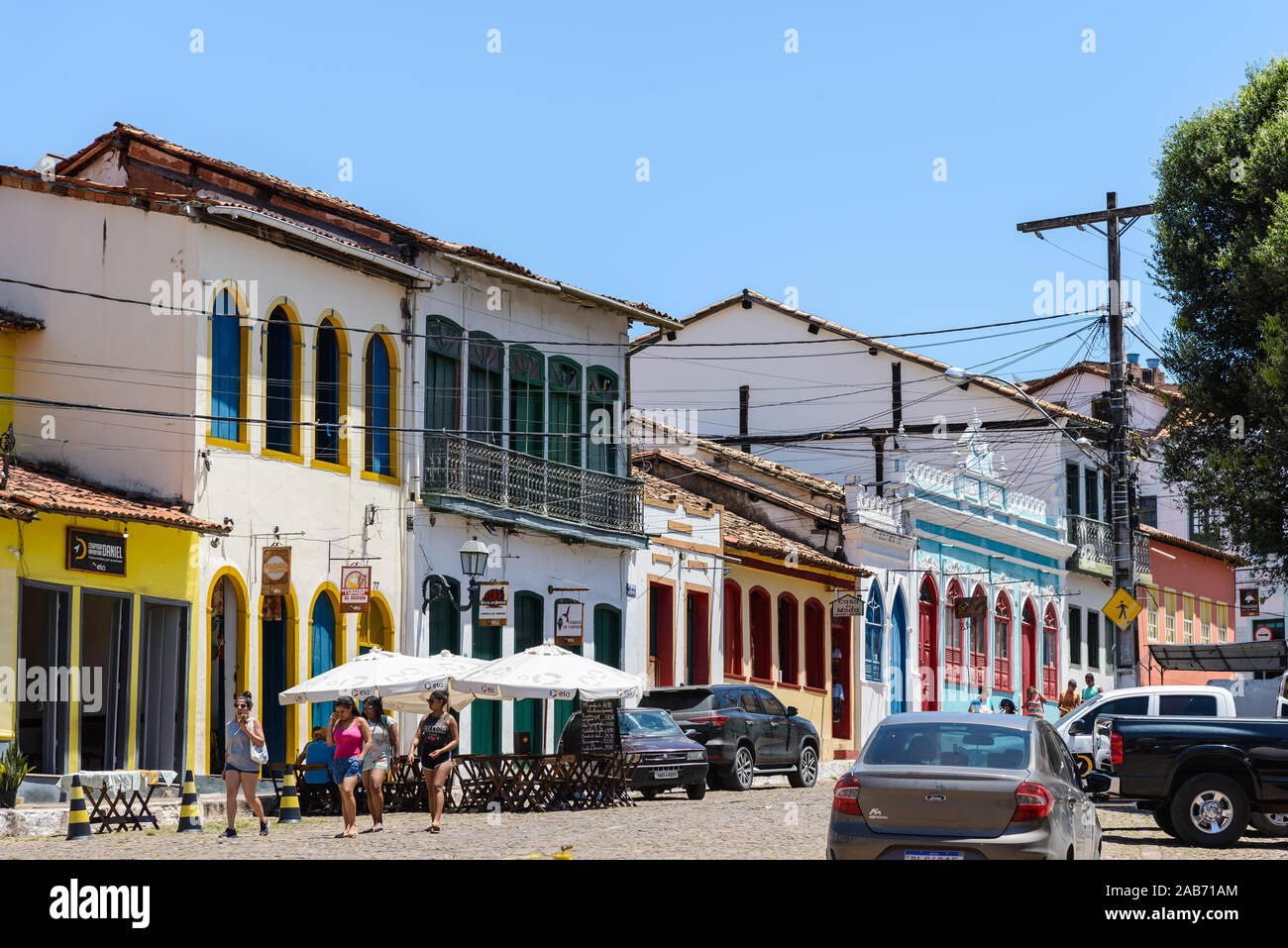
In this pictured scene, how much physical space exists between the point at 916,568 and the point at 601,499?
1318cm

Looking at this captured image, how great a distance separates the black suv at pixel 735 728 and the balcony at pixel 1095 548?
25312 mm

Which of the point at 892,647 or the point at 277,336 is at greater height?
the point at 277,336

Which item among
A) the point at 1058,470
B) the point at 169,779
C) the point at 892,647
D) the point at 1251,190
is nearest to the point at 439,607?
the point at 169,779

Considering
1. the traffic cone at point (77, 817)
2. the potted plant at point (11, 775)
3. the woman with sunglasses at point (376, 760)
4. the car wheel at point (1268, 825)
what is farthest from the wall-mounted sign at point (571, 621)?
the car wheel at point (1268, 825)

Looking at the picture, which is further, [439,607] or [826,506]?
[826,506]

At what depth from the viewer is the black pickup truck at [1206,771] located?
782 inches

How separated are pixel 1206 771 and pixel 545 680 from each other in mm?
8905

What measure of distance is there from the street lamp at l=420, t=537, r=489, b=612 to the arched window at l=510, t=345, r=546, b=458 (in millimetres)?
2537

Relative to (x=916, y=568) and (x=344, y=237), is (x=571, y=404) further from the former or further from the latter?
(x=916, y=568)

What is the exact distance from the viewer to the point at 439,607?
31.7 m

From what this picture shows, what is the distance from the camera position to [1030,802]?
13.5 metres

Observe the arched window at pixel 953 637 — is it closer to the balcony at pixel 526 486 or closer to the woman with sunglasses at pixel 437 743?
the balcony at pixel 526 486

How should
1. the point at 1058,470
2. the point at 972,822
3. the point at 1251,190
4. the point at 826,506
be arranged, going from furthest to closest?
the point at 1058,470, the point at 826,506, the point at 1251,190, the point at 972,822

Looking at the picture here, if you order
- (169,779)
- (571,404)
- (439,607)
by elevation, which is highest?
(571,404)
